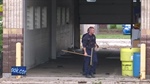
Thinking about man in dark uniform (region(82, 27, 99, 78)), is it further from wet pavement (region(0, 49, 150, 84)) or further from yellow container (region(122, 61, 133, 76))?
yellow container (region(122, 61, 133, 76))

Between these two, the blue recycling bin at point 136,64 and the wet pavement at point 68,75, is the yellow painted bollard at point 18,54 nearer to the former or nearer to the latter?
the wet pavement at point 68,75

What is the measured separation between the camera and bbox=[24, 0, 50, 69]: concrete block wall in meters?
17.2

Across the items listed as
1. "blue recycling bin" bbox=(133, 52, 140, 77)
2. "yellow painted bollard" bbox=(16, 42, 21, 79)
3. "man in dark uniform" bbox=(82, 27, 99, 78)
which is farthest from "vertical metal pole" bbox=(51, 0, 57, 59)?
"blue recycling bin" bbox=(133, 52, 140, 77)

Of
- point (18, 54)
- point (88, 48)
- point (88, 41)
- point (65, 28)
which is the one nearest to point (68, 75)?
point (88, 48)

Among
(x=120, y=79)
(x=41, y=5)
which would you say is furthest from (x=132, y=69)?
(x=41, y=5)

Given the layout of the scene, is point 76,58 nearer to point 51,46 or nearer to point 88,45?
point 51,46

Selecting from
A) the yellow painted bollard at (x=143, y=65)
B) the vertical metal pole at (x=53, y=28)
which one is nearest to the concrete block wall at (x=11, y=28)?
the yellow painted bollard at (x=143, y=65)

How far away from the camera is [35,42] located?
1906 centimetres

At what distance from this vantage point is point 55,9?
22453 mm

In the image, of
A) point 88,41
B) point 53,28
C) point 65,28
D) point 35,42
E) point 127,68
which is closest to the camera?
point 88,41

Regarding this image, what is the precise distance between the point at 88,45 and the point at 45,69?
308cm

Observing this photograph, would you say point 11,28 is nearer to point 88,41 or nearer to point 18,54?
point 18,54

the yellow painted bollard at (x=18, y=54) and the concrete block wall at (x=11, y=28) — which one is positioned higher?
the concrete block wall at (x=11, y=28)

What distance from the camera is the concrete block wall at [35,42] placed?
17.2 meters
